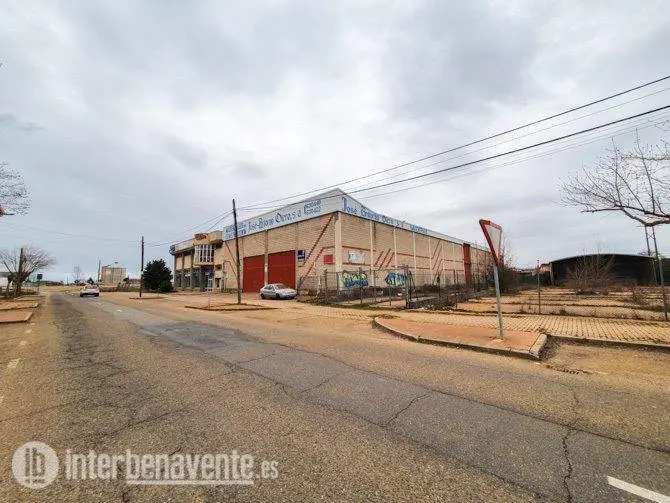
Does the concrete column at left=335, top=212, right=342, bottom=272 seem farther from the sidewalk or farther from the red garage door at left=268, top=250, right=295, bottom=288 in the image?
the sidewalk

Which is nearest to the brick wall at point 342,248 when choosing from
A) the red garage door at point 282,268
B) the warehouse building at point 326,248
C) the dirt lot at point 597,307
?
the warehouse building at point 326,248

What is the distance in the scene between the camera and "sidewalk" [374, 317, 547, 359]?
299 inches

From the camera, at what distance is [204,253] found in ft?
181

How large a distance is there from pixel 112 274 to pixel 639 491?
150 metres

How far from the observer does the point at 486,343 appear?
8.18m

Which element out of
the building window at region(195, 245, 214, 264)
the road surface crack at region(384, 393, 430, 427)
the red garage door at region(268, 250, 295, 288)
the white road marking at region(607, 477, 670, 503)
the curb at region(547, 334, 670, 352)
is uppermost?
the building window at region(195, 245, 214, 264)

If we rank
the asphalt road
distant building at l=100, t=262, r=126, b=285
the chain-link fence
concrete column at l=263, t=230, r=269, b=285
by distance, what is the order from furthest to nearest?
distant building at l=100, t=262, r=126, b=285
concrete column at l=263, t=230, r=269, b=285
the chain-link fence
the asphalt road

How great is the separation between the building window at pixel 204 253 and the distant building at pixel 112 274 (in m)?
88.6

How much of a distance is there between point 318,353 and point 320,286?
2287cm

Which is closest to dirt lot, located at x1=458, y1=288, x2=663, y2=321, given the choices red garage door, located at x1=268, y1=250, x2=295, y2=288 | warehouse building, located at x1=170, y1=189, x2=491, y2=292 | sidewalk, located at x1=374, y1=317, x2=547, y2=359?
warehouse building, located at x1=170, y1=189, x2=491, y2=292

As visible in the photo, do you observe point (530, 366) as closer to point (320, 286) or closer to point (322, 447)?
point (322, 447)

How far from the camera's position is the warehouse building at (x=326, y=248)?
31.7m

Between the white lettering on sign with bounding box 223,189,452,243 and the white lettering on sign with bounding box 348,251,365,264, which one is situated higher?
the white lettering on sign with bounding box 223,189,452,243

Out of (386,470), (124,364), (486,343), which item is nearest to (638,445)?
(386,470)
